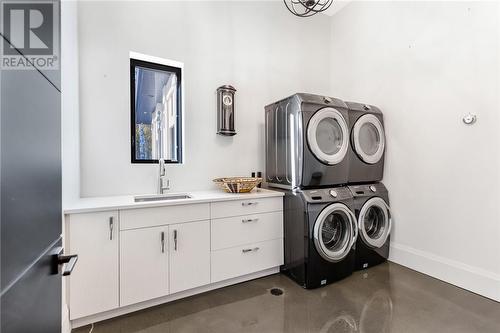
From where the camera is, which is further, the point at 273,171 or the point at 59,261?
the point at 273,171

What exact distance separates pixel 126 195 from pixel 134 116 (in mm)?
804

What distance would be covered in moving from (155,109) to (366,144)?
2.39 metres

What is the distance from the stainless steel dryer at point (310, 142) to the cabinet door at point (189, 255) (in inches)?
37.8

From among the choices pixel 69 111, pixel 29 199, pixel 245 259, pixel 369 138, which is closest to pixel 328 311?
pixel 245 259

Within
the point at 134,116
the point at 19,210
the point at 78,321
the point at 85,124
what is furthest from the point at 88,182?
the point at 19,210

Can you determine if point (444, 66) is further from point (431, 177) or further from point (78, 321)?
point (78, 321)

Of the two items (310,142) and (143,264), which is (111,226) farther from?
(310,142)

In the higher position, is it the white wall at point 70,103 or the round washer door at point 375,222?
the white wall at point 70,103

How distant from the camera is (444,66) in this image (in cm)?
236

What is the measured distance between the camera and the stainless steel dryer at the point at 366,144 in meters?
2.59

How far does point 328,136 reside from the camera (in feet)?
8.05

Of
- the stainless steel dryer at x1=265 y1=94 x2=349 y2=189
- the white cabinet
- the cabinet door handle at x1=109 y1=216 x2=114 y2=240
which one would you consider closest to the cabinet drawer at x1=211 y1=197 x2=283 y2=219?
the white cabinet

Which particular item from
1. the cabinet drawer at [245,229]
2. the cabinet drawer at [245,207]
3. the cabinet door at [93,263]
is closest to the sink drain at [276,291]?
the cabinet drawer at [245,229]

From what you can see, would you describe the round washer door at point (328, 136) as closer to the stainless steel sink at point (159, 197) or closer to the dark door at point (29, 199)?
the stainless steel sink at point (159, 197)
